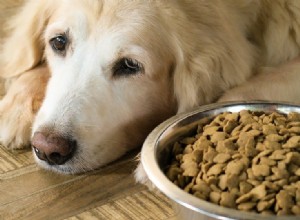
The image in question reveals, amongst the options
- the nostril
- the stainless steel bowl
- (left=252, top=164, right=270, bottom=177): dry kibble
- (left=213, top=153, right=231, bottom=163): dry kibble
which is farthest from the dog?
(left=252, top=164, right=270, bottom=177): dry kibble

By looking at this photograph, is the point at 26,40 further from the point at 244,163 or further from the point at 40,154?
the point at 244,163

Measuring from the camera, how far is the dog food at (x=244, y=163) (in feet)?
3.90

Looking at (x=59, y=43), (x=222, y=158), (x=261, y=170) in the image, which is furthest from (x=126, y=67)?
(x=261, y=170)

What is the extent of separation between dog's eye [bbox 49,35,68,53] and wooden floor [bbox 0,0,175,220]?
0.36 meters

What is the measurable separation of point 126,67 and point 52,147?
33 cm

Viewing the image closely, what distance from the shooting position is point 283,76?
5.89 feet

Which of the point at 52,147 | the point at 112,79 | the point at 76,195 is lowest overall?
the point at 76,195

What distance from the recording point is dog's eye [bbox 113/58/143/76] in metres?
1.66

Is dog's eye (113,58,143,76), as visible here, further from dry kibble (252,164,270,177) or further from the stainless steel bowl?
dry kibble (252,164,270,177)

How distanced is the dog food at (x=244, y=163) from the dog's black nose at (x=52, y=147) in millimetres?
317

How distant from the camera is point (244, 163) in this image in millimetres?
1280

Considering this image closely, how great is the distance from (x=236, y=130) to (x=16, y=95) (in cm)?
85

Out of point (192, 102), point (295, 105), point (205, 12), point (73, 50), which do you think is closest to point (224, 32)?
point (205, 12)

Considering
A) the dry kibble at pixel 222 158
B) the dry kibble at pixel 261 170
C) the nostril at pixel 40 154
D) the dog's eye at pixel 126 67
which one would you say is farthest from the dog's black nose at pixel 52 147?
the dry kibble at pixel 261 170
